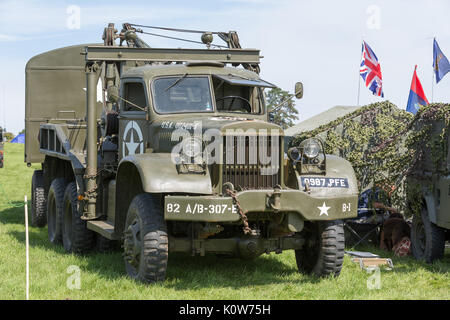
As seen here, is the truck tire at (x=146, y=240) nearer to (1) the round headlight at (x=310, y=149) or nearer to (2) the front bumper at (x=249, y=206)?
(2) the front bumper at (x=249, y=206)

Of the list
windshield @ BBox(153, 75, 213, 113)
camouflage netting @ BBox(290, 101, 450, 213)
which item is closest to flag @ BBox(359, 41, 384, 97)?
camouflage netting @ BBox(290, 101, 450, 213)

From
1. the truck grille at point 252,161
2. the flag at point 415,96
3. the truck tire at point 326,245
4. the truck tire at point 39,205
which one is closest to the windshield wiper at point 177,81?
the truck grille at point 252,161

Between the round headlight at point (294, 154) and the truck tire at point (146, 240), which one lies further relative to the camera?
the round headlight at point (294, 154)

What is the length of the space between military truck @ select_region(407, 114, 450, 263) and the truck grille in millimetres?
3119

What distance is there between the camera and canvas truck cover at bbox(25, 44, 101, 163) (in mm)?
13383

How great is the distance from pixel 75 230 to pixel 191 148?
3242 millimetres

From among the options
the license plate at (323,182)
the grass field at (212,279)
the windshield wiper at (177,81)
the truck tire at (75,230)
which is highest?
the windshield wiper at (177,81)

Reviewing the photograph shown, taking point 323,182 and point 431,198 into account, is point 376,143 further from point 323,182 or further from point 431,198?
point 323,182

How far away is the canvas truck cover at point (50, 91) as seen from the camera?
43.9 ft

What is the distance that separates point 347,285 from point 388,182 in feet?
15.0

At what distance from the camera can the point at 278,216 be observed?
7.23m

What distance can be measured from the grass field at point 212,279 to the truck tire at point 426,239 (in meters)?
0.18

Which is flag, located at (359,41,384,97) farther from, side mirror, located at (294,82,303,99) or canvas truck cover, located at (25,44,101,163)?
side mirror, located at (294,82,303,99)
